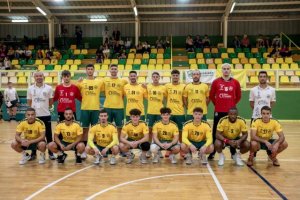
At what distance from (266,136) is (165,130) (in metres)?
1.78

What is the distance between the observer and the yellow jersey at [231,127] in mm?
6086

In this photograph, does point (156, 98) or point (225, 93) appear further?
point (156, 98)

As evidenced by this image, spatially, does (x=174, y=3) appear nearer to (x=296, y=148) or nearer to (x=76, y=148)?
(x=296, y=148)

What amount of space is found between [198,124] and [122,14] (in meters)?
14.0

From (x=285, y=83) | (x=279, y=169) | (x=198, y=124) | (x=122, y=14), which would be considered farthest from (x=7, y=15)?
(x=279, y=169)

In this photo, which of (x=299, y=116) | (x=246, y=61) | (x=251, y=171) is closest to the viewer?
(x=251, y=171)

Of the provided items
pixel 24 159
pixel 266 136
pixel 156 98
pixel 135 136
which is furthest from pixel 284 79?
pixel 24 159

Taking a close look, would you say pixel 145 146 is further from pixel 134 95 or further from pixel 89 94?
pixel 89 94

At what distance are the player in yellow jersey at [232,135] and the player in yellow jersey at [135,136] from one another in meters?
1.27

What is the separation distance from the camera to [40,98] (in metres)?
6.47

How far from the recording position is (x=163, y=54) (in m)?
17.9

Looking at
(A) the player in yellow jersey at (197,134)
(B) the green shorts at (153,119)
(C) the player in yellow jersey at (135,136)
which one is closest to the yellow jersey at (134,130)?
(C) the player in yellow jersey at (135,136)

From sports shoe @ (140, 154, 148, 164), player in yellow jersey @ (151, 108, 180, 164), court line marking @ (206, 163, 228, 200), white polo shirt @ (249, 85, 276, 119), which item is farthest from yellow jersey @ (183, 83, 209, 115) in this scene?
sports shoe @ (140, 154, 148, 164)

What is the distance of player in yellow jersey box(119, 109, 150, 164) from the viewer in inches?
238
